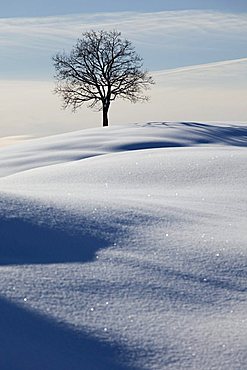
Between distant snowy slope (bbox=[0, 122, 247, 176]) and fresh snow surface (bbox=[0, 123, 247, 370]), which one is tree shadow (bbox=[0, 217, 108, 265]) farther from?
distant snowy slope (bbox=[0, 122, 247, 176])

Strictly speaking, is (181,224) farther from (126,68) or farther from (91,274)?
(126,68)

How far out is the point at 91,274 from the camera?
4000 millimetres

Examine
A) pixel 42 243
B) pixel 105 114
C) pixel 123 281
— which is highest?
pixel 105 114

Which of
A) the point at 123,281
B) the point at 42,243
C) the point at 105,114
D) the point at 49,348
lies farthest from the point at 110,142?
the point at 105,114

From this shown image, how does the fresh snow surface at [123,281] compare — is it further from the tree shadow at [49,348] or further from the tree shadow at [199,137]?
the tree shadow at [199,137]

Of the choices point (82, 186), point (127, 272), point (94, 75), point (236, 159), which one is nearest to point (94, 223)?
point (127, 272)

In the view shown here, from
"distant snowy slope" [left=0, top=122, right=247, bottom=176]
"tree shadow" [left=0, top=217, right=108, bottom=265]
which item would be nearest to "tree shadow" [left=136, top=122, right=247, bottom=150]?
"distant snowy slope" [left=0, top=122, right=247, bottom=176]

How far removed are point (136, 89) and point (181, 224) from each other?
31156 millimetres

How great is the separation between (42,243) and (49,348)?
Result: 4.71ft

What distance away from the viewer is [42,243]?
4.57m

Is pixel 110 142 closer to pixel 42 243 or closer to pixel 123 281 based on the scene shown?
pixel 42 243

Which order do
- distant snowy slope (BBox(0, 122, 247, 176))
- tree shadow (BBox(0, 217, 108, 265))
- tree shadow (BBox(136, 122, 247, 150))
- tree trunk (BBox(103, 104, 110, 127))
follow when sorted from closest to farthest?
1. tree shadow (BBox(0, 217, 108, 265))
2. distant snowy slope (BBox(0, 122, 247, 176))
3. tree shadow (BBox(136, 122, 247, 150))
4. tree trunk (BBox(103, 104, 110, 127))

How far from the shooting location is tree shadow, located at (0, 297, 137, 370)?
3119mm

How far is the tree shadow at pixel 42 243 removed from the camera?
4.29 meters
